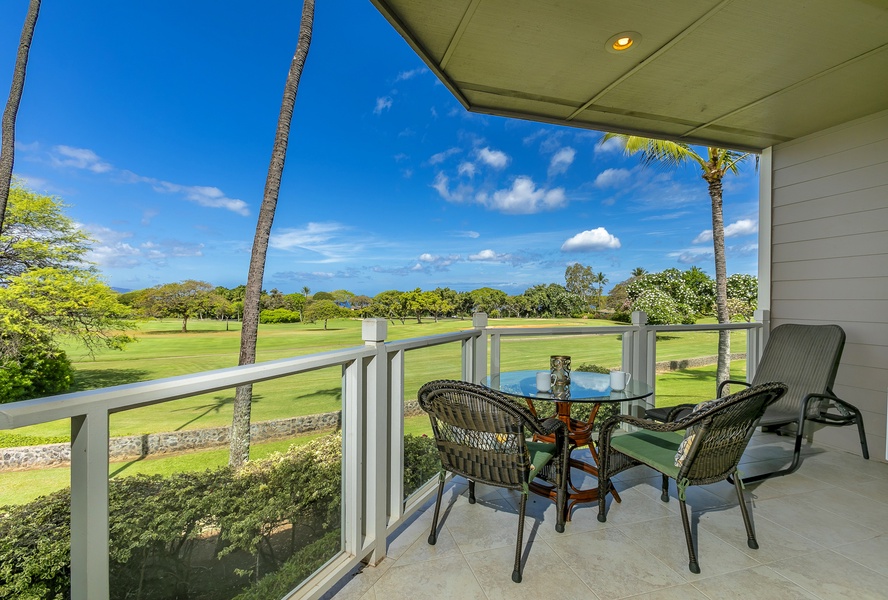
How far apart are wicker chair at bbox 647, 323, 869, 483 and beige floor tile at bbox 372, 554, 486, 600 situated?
1985mm

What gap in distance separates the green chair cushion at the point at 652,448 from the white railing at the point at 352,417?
1.12m

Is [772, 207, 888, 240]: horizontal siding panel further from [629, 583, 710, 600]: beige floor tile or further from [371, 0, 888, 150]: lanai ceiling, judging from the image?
[629, 583, 710, 600]: beige floor tile

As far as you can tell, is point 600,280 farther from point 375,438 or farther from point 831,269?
point 375,438

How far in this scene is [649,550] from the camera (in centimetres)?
231

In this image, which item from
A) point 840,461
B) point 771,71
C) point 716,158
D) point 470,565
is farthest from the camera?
point 716,158

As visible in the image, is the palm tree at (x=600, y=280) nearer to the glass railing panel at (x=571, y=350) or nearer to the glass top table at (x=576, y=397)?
the glass railing panel at (x=571, y=350)

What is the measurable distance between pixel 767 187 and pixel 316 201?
101 ft

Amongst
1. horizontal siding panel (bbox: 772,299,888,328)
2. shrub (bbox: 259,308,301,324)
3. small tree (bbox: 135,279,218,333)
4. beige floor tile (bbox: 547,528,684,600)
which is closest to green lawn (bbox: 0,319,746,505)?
horizontal siding panel (bbox: 772,299,888,328)

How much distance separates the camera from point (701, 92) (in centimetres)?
332

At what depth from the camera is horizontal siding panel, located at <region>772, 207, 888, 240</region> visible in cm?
370

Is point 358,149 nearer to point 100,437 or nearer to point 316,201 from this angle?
point 316,201

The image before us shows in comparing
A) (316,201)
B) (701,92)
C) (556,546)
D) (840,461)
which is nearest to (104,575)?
(556,546)

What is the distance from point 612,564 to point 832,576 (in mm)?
1071

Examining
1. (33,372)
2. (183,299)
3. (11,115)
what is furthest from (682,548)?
(183,299)
